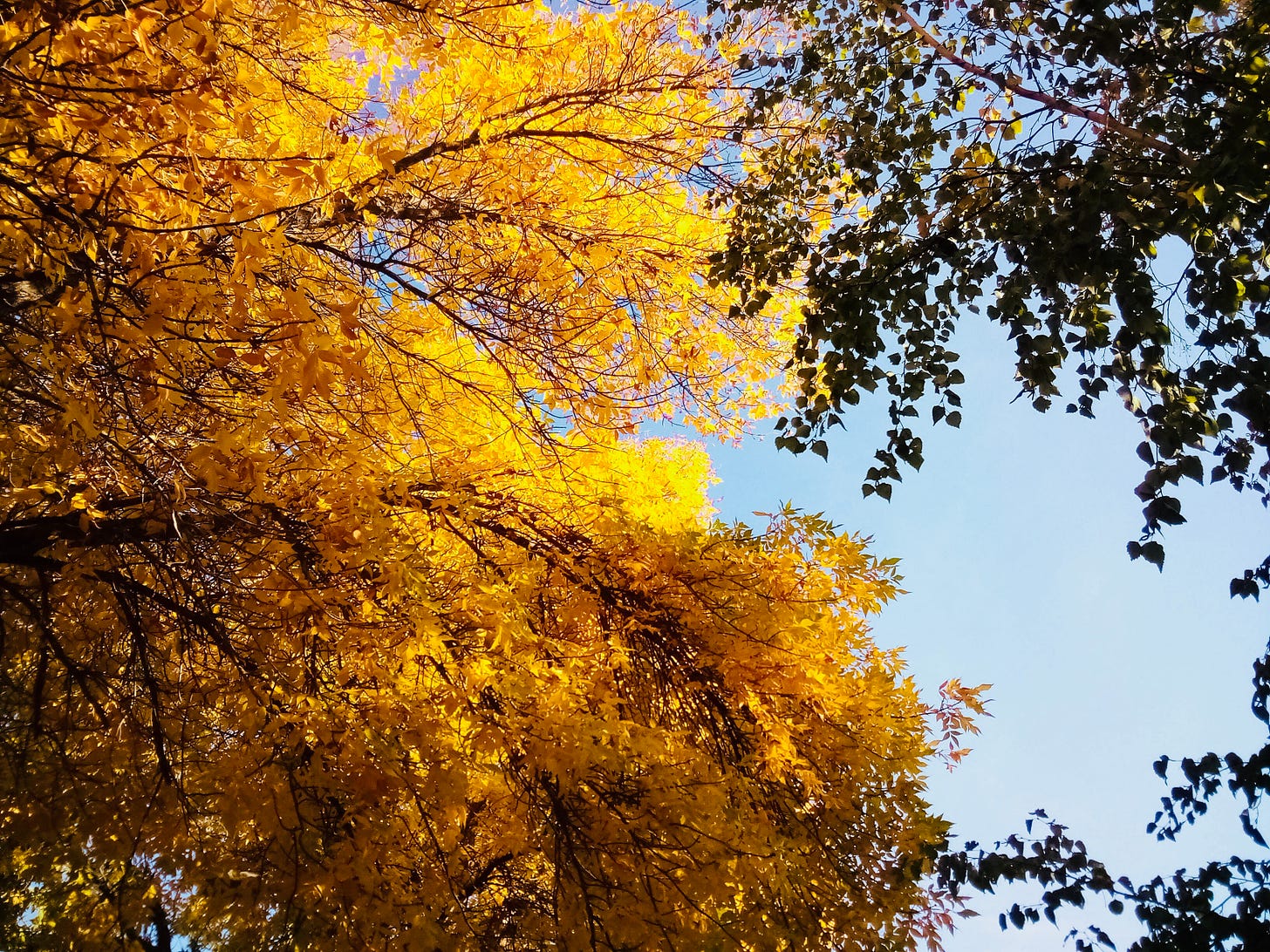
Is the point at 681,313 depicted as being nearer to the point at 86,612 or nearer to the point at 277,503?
the point at 277,503

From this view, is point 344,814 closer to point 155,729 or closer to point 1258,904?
point 155,729

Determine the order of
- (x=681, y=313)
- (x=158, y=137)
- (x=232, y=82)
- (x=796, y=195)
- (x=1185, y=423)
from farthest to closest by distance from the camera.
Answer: (x=681, y=313), (x=796, y=195), (x=232, y=82), (x=158, y=137), (x=1185, y=423)

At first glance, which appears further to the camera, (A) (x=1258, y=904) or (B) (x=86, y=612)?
(B) (x=86, y=612)

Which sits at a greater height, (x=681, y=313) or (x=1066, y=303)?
(x=681, y=313)

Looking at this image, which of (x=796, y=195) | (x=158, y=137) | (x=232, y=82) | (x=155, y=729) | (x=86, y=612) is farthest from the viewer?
(x=86, y=612)

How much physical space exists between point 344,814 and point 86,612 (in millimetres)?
2107

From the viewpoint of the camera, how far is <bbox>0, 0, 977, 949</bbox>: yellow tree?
339 centimetres

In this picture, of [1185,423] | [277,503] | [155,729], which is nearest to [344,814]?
[155,729]

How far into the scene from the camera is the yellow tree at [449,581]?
133 inches

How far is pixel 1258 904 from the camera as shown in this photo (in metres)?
2.10

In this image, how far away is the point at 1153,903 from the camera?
2318 mm

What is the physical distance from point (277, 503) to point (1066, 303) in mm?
3637

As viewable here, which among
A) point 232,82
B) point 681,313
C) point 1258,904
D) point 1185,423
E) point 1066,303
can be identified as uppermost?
point 681,313

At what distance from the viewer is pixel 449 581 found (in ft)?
12.9
